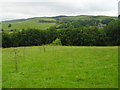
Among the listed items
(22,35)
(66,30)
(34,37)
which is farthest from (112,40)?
(22,35)

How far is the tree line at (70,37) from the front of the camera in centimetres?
7494

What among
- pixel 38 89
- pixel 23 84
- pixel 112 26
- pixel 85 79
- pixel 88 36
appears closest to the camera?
pixel 38 89

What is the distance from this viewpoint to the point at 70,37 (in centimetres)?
7631

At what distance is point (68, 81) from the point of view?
11.1 m

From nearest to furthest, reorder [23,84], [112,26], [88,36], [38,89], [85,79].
Result: [38,89] < [23,84] < [85,79] < [88,36] < [112,26]

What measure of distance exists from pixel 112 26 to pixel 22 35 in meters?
42.5

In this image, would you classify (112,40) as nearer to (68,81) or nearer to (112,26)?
(112,26)

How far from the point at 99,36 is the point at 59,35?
712 inches

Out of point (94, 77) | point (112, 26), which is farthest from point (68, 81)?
point (112, 26)

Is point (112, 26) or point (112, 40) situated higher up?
point (112, 26)

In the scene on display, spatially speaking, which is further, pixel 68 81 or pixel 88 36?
pixel 88 36

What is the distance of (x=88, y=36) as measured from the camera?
7506cm

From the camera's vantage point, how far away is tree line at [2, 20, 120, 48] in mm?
74938

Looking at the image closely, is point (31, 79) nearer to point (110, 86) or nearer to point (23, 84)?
point (23, 84)
